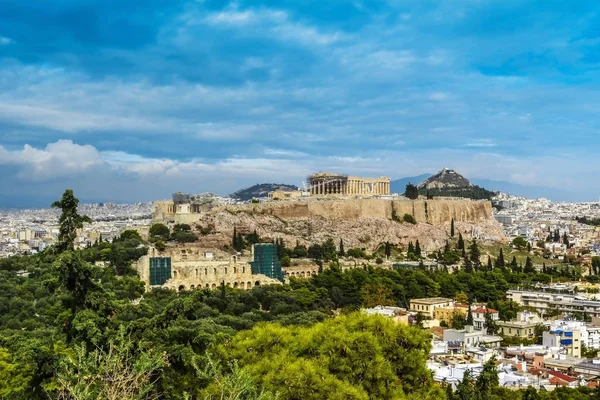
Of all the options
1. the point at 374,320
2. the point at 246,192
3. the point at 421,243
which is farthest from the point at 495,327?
the point at 246,192

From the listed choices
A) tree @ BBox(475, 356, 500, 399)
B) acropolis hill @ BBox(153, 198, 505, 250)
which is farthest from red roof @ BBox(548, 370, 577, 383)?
acropolis hill @ BBox(153, 198, 505, 250)

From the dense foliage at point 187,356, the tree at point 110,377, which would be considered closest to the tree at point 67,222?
the dense foliage at point 187,356

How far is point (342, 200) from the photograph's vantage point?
64938 mm

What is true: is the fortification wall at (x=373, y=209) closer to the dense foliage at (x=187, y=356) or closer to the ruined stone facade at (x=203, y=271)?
the ruined stone facade at (x=203, y=271)

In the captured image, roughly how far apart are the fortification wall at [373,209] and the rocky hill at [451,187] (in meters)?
20.2

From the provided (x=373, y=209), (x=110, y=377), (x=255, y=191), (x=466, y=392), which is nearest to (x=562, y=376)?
(x=466, y=392)

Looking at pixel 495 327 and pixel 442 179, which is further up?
pixel 442 179

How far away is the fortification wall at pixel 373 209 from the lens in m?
60.8

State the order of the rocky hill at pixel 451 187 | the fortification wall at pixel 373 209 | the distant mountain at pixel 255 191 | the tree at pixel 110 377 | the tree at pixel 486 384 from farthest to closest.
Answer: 1. the distant mountain at pixel 255 191
2. the rocky hill at pixel 451 187
3. the fortification wall at pixel 373 209
4. the tree at pixel 486 384
5. the tree at pixel 110 377

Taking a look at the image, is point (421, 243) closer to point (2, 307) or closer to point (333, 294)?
point (333, 294)

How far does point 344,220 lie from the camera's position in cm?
6303

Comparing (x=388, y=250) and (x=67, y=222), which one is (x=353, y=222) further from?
(x=67, y=222)

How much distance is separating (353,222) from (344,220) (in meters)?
0.83

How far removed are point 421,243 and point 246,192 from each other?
118059mm
